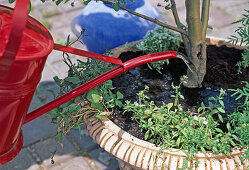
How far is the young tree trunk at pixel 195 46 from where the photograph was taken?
1.75 meters

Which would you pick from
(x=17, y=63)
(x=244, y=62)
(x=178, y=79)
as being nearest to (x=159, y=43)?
(x=178, y=79)

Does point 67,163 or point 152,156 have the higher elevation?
point 152,156

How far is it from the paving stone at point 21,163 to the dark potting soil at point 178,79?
31.5 inches

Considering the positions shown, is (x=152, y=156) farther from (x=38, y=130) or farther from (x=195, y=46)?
(x=38, y=130)

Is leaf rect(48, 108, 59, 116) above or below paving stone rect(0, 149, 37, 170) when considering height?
above

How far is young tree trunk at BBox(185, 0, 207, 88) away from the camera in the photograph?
1.75m

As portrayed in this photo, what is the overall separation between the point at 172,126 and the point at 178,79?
46 centimetres

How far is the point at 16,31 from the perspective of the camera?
1.02m

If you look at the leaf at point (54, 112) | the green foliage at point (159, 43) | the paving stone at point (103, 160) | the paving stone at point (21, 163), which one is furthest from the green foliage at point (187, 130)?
the paving stone at point (21, 163)

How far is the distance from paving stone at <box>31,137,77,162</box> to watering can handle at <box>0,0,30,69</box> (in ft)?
4.48

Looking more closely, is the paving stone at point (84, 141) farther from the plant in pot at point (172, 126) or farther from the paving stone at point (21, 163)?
the plant in pot at point (172, 126)

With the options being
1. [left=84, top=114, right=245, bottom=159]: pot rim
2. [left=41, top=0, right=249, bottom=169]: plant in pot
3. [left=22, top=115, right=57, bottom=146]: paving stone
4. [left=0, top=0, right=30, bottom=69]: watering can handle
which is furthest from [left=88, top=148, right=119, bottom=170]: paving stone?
[left=0, top=0, right=30, bottom=69]: watering can handle

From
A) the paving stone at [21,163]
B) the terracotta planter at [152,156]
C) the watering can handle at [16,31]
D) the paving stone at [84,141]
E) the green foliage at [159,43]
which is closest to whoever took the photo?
the watering can handle at [16,31]

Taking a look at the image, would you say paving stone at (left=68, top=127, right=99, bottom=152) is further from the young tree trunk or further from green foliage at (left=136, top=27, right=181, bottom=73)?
the young tree trunk
